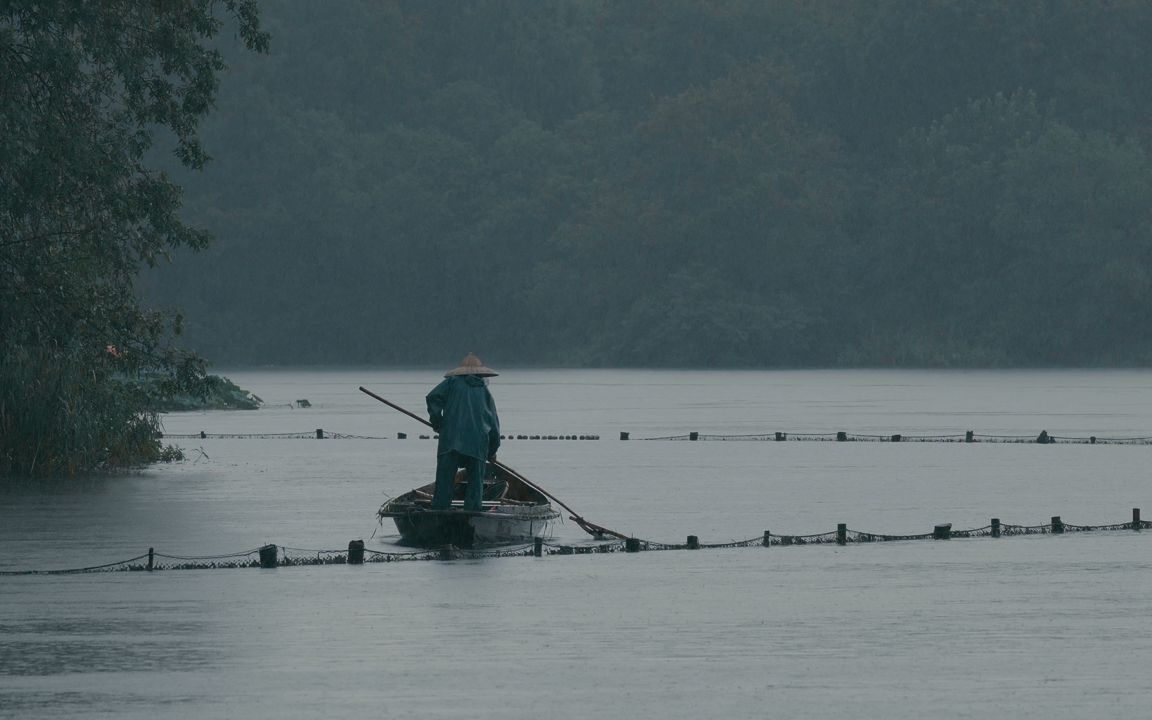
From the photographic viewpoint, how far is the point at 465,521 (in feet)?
89.7

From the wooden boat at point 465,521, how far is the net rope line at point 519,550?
0.97 ft

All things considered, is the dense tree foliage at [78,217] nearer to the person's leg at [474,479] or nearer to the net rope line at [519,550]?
the net rope line at [519,550]

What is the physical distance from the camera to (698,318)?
128 m

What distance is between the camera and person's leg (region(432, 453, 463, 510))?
89.7 feet

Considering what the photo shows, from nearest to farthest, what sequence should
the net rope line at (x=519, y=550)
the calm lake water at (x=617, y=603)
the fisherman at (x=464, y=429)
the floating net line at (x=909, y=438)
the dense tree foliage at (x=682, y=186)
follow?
the calm lake water at (x=617, y=603) < the net rope line at (x=519, y=550) < the fisherman at (x=464, y=429) < the floating net line at (x=909, y=438) < the dense tree foliage at (x=682, y=186)

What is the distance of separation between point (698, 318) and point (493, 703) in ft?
369

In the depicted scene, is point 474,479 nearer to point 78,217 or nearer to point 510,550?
point 510,550

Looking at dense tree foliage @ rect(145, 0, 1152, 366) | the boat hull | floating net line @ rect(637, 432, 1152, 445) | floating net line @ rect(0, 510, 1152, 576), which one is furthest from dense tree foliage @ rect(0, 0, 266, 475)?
dense tree foliage @ rect(145, 0, 1152, 366)

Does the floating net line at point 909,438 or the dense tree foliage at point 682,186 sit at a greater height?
the dense tree foliage at point 682,186

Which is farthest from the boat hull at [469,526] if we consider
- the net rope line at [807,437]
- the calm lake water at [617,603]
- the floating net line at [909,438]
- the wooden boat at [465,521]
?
the net rope line at [807,437]

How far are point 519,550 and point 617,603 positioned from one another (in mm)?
5996

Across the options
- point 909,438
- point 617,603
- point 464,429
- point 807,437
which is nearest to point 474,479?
point 464,429

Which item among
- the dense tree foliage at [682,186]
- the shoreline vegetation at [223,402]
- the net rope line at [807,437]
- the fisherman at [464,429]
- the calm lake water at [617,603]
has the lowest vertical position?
the calm lake water at [617,603]

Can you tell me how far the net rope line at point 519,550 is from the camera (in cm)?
2491
